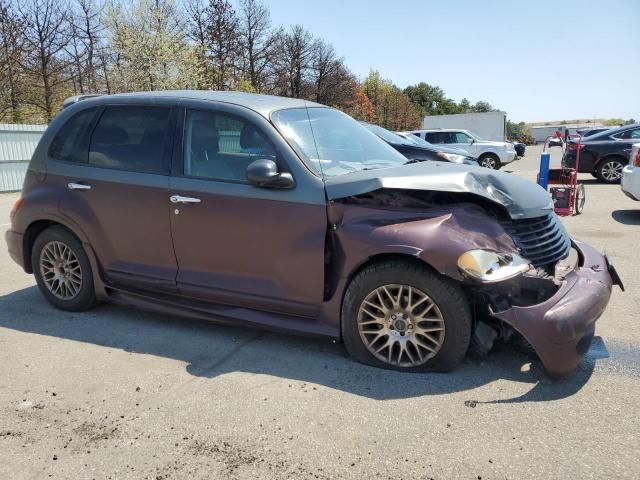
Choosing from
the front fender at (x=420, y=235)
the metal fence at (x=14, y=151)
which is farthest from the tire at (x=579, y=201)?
the metal fence at (x=14, y=151)

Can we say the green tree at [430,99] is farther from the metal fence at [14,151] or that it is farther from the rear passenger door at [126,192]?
the rear passenger door at [126,192]

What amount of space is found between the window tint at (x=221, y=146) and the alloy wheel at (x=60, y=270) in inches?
58.8

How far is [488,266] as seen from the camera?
126 inches

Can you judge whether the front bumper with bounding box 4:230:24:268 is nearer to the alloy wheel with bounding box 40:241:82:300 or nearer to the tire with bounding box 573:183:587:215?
the alloy wheel with bounding box 40:241:82:300

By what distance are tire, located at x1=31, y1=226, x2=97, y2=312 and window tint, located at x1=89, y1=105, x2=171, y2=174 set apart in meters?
0.77

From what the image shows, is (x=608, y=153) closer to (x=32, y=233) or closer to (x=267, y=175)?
(x=267, y=175)

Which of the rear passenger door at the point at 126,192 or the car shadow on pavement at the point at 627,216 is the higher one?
the rear passenger door at the point at 126,192

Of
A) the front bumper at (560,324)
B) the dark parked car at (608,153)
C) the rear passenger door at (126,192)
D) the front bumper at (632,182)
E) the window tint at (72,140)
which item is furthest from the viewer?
the dark parked car at (608,153)

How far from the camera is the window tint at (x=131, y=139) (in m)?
4.24

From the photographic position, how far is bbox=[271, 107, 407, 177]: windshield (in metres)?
3.90

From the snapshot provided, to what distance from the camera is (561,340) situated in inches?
122

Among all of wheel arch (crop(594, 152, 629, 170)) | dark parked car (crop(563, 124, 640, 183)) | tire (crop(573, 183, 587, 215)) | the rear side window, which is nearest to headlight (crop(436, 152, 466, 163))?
tire (crop(573, 183, 587, 215))

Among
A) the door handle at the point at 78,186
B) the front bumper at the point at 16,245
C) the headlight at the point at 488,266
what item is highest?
the door handle at the point at 78,186

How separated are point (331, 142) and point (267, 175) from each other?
0.82 m
